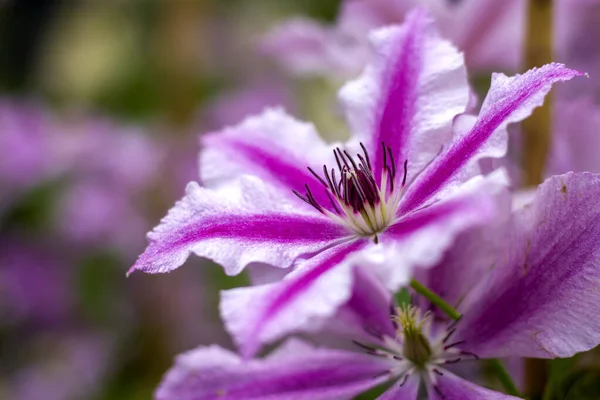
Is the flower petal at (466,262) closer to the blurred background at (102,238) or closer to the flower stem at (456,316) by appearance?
the flower stem at (456,316)

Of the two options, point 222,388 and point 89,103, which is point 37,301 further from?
point 222,388

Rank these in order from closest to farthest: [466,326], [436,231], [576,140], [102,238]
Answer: [436,231] < [466,326] < [576,140] < [102,238]

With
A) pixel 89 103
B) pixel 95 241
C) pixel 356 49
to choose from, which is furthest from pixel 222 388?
pixel 89 103

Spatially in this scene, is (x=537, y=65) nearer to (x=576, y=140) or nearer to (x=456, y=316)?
(x=576, y=140)

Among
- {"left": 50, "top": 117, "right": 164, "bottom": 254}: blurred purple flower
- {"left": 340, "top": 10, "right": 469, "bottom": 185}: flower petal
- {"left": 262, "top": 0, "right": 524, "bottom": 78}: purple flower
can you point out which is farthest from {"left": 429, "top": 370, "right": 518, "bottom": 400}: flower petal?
{"left": 50, "top": 117, "right": 164, "bottom": 254}: blurred purple flower

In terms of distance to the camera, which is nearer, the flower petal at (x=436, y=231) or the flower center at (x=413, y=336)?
the flower petal at (x=436, y=231)

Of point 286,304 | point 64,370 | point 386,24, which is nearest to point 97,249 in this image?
point 64,370

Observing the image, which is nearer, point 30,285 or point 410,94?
point 410,94

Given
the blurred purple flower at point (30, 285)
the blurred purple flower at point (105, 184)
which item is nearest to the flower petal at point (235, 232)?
the blurred purple flower at point (105, 184)

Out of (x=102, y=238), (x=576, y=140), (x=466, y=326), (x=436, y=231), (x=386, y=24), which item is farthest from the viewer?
(x=102, y=238)
